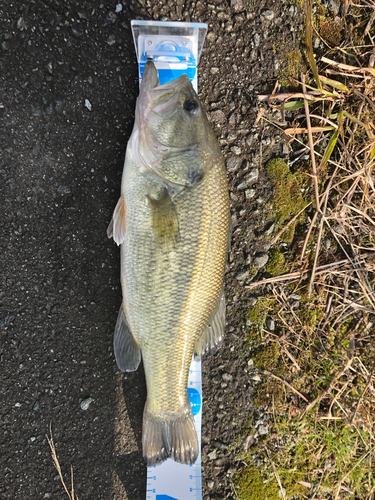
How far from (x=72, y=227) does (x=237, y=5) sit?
222cm

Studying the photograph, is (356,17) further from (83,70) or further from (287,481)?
(287,481)

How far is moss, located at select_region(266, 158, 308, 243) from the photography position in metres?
2.45

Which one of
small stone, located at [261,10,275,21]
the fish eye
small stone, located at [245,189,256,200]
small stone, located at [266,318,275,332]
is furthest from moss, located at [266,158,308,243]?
small stone, located at [261,10,275,21]

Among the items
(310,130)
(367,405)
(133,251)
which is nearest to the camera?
(133,251)

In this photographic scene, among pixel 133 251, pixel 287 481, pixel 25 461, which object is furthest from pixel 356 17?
pixel 25 461

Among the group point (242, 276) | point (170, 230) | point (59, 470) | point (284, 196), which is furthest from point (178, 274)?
point (59, 470)

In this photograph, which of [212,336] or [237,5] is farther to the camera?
[237,5]

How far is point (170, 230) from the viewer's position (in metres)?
1.70

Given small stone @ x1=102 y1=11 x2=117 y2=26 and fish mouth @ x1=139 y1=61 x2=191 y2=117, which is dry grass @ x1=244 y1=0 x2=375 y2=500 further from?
small stone @ x1=102 y1=11 x2=117 y2=26

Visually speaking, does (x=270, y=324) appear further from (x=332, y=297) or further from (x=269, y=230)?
(x=269, y=230)

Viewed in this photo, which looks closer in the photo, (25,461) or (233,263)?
(25,461)

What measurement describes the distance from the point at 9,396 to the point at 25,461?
1.60 ft

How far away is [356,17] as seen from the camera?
2.44m

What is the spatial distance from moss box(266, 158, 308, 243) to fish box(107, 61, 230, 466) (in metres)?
0.79
